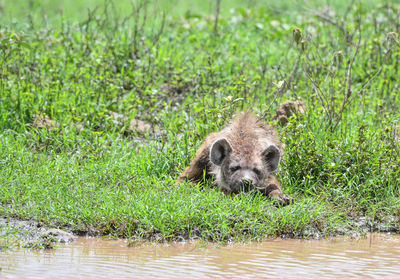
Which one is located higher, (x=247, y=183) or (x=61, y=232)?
(x=247, y=183)

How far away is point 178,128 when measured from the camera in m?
7.94

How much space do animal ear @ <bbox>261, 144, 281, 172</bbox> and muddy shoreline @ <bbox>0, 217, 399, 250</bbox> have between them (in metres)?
0.95

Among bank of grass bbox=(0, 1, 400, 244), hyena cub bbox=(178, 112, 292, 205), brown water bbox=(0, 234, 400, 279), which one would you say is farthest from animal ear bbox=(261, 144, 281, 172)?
brown water bbox=(0, 234, 400, 279)

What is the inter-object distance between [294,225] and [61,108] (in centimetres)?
392

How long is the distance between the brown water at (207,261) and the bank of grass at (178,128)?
0.32 m

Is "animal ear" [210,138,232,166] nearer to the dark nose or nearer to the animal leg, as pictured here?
the dark nose

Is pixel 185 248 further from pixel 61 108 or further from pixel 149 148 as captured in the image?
pixel 61 108

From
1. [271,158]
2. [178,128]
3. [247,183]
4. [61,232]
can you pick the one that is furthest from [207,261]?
[178,128]

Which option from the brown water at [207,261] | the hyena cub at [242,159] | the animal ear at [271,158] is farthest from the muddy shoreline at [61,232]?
the animal ear at [271,158]

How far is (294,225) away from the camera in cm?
564

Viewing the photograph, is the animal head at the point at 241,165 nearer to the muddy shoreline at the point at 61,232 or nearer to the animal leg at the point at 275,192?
the animal leg at the point at 275,192

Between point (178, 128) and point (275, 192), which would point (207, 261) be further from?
point (178, 128)

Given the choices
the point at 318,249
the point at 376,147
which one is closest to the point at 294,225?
the point at 318,249

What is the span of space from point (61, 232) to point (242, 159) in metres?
2.04
